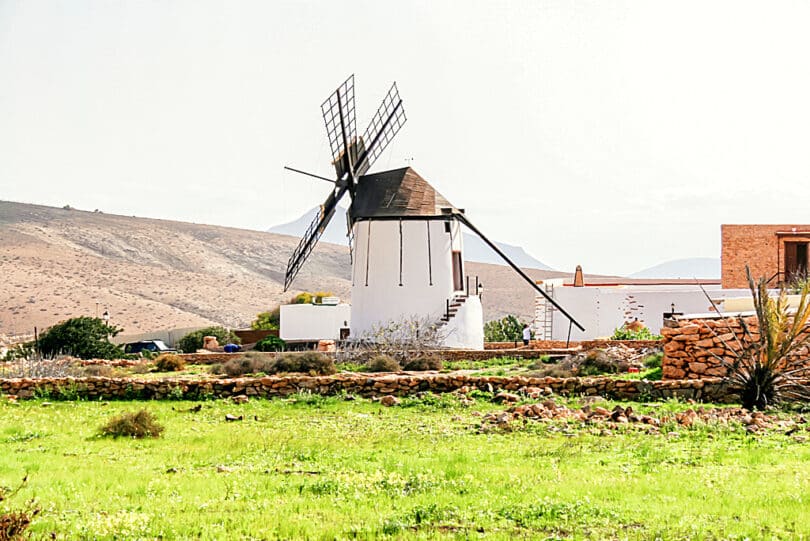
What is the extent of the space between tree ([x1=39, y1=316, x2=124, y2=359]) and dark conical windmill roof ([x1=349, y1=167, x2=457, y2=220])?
921 cm

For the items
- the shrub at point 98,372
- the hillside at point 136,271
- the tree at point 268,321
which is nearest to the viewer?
the shrub at point 98,372

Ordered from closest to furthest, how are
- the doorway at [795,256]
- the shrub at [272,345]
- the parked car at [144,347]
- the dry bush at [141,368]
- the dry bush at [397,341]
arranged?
the dry bush at [141,368], the dry bush at [397,341], the shrub at [272,345], the parked car at [144,347], the doorway at [795,256]

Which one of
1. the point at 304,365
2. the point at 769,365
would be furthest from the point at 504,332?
the point at 769,365

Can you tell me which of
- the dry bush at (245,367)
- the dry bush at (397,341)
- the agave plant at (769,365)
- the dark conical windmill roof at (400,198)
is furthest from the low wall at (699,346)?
the dark conical windmill roof at (400,198)

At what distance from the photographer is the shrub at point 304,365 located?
2192cm

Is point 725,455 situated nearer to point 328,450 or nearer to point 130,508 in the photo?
point 328,450

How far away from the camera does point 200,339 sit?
37.8m

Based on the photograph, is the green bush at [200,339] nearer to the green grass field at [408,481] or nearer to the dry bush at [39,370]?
the dry bush at [39,370]

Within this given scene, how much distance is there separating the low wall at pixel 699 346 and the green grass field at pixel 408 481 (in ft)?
17.7

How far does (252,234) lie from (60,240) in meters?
35.0

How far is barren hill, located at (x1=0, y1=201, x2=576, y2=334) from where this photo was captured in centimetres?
7262

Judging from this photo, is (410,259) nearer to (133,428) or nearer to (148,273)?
(133,428)

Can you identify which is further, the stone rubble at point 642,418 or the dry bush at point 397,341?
the dry bush at point 397,341

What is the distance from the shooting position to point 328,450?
34.1ft
